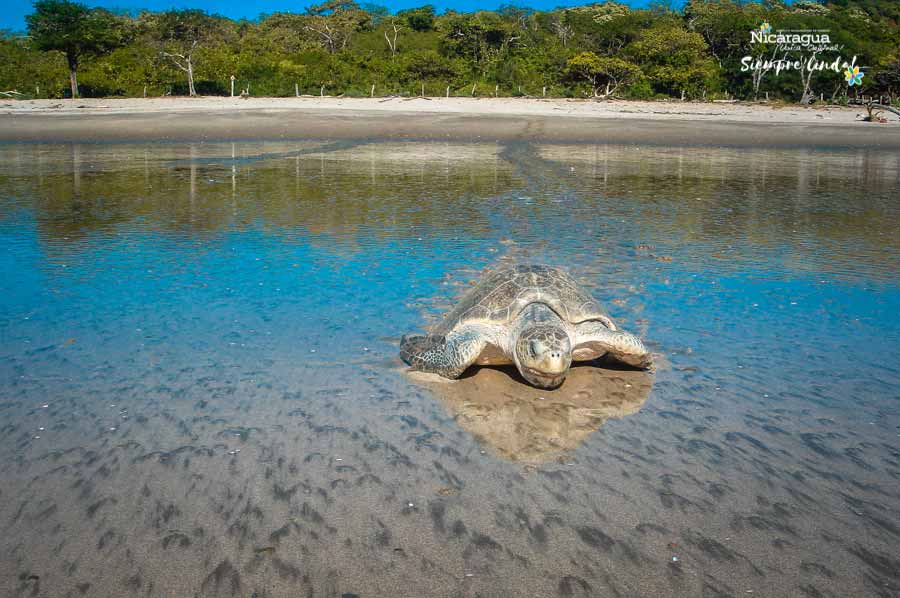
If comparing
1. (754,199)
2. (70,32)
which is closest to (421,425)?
(754,199)

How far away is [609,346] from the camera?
539 cm

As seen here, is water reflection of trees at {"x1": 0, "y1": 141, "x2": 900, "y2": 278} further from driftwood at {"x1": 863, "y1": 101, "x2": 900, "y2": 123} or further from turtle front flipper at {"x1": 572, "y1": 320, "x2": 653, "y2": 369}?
driftwood at {"x1": 863, "y1": 101, "x2": 900, "y2": 123}

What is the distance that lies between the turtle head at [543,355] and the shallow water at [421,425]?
0.57 feet

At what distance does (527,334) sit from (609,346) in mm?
719

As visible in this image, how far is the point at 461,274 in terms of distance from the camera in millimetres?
8258

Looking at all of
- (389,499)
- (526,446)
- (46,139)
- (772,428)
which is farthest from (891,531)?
(46,139)

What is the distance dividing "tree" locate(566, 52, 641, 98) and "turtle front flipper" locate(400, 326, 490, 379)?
158 feet

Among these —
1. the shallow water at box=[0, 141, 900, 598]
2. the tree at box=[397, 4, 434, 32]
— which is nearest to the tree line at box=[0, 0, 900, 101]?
the tree at box=[397, 4, 434, 32]

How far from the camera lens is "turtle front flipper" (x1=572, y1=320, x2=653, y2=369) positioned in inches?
211

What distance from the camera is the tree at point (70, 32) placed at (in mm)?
45875

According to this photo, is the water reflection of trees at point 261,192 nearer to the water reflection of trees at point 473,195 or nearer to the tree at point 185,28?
the water reflection of trees at point 473,195

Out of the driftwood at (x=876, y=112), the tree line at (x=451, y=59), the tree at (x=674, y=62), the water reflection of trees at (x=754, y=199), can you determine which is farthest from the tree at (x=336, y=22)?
the water reflection of trees at (x=754, y=199)

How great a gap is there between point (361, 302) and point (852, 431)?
449 centimetres

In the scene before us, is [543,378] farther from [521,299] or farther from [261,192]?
[261,192]
